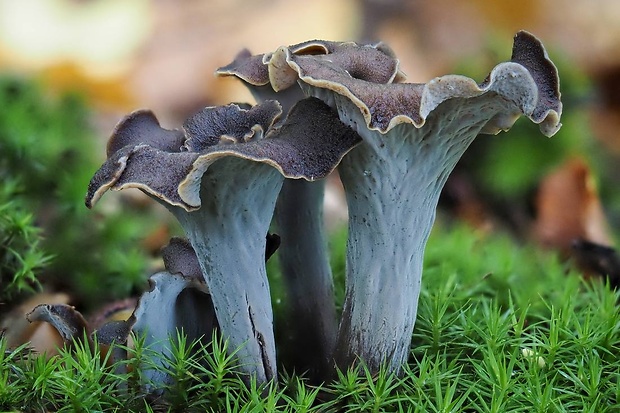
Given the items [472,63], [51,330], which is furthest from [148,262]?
[472,63]

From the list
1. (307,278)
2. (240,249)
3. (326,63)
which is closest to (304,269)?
A: (307,278)

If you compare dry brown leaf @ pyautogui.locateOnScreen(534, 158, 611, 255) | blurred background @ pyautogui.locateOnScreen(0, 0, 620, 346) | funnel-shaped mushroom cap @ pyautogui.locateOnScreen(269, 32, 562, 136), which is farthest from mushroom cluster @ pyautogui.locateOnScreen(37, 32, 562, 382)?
dry brown leaf @ pyautogui.locateOnScreen(534, 158, 611, 255)

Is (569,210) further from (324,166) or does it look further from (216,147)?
(216,147)

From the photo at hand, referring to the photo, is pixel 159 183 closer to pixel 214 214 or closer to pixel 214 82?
pixel 214 214

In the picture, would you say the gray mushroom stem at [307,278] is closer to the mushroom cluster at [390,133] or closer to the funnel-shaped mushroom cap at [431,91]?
the mushroom cluster at [390,133]

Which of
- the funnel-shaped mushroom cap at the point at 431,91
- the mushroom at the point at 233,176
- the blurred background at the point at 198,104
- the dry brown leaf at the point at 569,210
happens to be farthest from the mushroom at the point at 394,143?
the dry brown leaf at the point at 569,210

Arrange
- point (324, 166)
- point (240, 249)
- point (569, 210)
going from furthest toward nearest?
point (569, 210), point (240, 249), point (324, 166)
